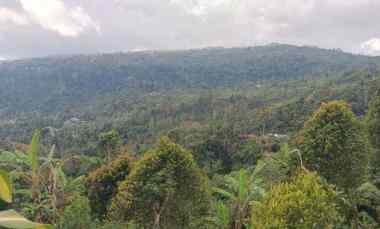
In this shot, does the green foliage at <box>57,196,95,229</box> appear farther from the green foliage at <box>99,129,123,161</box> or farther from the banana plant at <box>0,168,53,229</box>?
the green foliage at <box>99,129,123,161</box>

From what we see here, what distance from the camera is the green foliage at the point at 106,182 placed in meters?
17.9

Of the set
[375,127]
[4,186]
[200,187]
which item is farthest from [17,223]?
[375,127]

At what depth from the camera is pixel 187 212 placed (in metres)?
12.5

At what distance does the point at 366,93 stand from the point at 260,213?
214ft

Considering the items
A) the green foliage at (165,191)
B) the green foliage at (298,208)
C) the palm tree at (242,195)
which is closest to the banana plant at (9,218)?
the green foliage at (298,208)

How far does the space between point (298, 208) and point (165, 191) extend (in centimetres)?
482

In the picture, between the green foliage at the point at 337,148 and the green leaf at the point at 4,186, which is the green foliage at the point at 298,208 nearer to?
the green foliage at the point at 337,148

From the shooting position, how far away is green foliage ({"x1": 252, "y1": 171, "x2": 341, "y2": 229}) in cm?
848

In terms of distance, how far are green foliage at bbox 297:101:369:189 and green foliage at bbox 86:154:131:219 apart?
8567 mm

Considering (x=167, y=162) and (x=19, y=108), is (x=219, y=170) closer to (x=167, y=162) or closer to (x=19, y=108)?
(x=167, y=162)

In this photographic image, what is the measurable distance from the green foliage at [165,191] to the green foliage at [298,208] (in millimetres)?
3757

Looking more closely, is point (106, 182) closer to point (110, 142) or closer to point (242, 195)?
point (242, 195)

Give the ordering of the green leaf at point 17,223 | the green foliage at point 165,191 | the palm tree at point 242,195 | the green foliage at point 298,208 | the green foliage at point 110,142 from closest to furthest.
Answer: the green leaf at point 17,223 → the green foliage at point 298,208 → the palm tree at point 242,195 → the green foliage at point 165,191 → the green foliage at point 110,142

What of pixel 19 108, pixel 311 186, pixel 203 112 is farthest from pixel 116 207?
pixel 19 108
